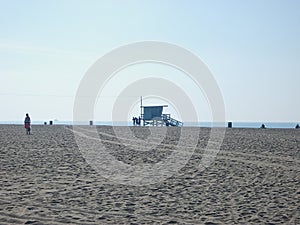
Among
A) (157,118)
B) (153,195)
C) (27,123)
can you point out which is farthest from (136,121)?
(153,195)

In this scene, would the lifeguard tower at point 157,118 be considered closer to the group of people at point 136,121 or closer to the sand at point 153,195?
the group of people at point 136,121

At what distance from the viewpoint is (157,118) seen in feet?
242

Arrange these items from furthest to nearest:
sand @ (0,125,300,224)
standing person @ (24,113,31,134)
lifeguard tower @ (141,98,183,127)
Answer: lifeguard tower @ (141,98,183,127), standing person @ (24,113,31,134), sand @ (0,125,300,224)

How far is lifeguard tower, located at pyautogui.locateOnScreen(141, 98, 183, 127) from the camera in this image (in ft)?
241

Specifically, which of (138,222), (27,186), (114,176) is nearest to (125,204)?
(138,222)

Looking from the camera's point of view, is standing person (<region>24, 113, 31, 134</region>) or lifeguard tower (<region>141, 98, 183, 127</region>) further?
lifeguard tower (<region>141, 98, 183, 127</region>)

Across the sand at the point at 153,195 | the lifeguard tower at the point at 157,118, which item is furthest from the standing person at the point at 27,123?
the lifeguard tower at the point at 157,118

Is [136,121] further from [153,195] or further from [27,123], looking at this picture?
[153,195]

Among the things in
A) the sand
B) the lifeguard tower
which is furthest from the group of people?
the sand

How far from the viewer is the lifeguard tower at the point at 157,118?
2894 inches

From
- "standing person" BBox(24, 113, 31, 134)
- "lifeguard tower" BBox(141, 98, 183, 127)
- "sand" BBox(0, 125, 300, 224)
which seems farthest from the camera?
"lifeguard tower" BBox(141, 98, 183, 127)

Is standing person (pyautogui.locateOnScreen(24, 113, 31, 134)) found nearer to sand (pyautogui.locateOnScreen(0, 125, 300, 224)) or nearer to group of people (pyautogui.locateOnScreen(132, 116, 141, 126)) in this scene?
sand (pyautogui.locateOnScreen(0, 125, 300, 224))

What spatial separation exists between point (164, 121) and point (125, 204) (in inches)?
2530

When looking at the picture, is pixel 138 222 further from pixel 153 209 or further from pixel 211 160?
pixel 211 160
